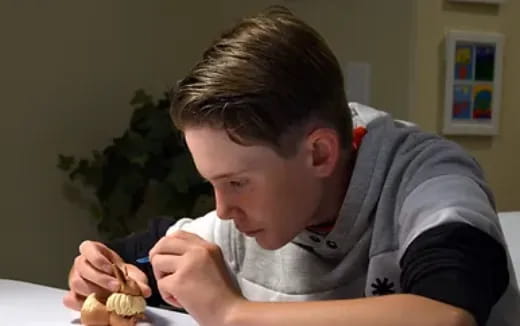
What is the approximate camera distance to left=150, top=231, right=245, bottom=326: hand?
2.52 ft

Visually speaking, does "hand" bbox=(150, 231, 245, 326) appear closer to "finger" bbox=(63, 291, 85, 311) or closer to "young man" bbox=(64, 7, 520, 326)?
"young man" bbox=(64, 7, 520, 326)

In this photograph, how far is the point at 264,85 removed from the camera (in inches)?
31.2

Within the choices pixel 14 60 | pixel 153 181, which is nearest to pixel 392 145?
pixel 153 181

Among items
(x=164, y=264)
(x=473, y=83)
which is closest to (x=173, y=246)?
(x=164, y=264)

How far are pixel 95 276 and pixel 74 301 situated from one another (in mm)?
51

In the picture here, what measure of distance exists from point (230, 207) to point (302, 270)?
18cm

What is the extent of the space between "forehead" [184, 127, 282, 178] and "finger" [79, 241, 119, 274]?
0.24 metres

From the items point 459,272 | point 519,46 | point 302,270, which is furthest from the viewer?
point 519,46

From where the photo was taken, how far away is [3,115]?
1.87 meters

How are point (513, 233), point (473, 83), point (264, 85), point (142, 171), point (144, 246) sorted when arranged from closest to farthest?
point (264, 85) → point (144, 246) → point (513, 233) → point (473, 83) → point (142, 171)

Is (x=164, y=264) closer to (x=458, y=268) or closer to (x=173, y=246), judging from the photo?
(x=173, y=246)

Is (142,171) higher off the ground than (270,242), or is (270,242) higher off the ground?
(270,242)

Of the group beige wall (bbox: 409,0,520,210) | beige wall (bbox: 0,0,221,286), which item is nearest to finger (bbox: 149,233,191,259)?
beige wall (bbox: 409,0,520,210)

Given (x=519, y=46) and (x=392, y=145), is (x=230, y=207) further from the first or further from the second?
(x=519, y=46)
